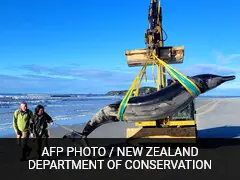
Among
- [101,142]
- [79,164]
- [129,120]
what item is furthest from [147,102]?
[101,142]

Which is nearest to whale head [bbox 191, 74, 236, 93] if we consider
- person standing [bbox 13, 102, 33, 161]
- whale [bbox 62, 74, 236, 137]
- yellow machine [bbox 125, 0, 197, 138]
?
whale [bbox 62, 74, 236, 137]

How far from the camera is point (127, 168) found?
779 centimetres

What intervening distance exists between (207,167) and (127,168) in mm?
1908

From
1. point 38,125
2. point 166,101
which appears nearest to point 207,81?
point 166,101

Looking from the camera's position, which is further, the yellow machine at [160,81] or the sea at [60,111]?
the sea at [60,111]

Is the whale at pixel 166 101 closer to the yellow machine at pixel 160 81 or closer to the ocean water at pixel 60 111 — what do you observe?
the yellow machine at pixel 160 81

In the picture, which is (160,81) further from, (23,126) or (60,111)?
(60,111)

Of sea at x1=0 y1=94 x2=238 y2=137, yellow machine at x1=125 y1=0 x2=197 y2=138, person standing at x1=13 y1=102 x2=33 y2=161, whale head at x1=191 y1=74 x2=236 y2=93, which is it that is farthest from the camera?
sea at x1=0 y1=94 x2=238 y2=137

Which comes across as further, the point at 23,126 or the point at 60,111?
the point at 60,111

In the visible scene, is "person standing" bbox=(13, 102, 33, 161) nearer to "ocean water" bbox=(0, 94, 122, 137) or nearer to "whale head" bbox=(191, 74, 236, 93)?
"whale head" bbox=(191, 74, 236, 93)

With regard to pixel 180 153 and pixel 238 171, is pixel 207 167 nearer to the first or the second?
pixel 238 171

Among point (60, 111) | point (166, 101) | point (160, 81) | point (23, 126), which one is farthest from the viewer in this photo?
point (60, 111)

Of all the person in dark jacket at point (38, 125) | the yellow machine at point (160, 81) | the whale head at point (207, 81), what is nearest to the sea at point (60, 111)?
the person in dark jacket at point (38, 125)

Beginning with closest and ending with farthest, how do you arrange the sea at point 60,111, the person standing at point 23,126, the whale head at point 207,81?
1. the whale head at point 207,81
2. the person standing at point 23,126
3. the sea at point 60,111
